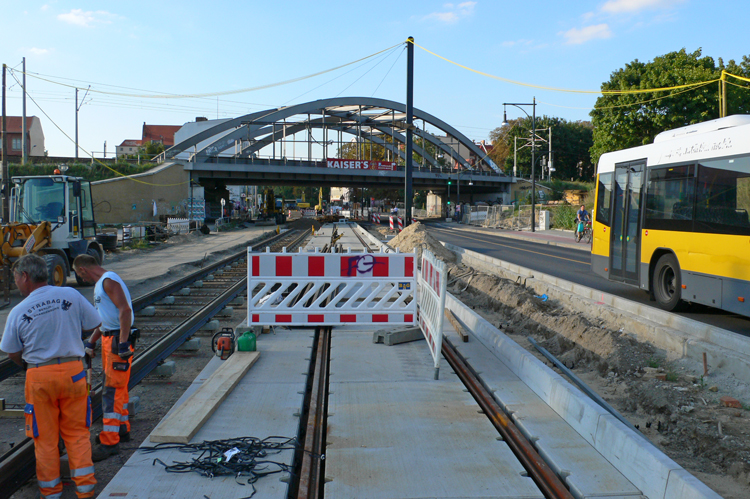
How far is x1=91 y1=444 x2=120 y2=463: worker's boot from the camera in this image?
4.75m

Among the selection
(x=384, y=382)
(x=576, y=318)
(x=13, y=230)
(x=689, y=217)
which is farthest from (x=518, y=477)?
(x=13, y=230)

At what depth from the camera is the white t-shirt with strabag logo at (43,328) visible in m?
3.97

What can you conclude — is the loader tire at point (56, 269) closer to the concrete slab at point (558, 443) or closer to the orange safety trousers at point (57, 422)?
the orange safety trousers at point (57, 422)

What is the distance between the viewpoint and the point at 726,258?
921cm

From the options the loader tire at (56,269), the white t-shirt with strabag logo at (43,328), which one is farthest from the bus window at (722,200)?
the loader tire at (56,269)

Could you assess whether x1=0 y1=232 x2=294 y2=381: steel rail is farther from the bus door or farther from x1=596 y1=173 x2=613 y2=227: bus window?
x1=596 y1=173 x2=613 y2=227: bus window

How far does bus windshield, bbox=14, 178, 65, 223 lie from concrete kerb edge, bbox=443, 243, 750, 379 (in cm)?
1282

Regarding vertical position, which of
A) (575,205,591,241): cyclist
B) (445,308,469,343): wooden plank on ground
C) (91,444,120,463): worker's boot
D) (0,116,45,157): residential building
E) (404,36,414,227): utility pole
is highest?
(0,116,45,157): residential building

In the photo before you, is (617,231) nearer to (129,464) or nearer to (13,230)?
(129,464)

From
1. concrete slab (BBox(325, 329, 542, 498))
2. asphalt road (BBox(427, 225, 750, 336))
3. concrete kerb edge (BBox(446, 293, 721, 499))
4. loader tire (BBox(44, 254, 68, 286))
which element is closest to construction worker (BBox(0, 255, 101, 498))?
concrete slab (BBox(325, 329, 542, 498))

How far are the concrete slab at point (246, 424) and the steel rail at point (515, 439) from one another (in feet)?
6.23

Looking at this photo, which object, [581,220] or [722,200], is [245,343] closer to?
[722,200]

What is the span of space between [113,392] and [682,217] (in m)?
10.1

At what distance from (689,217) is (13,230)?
580 inches
